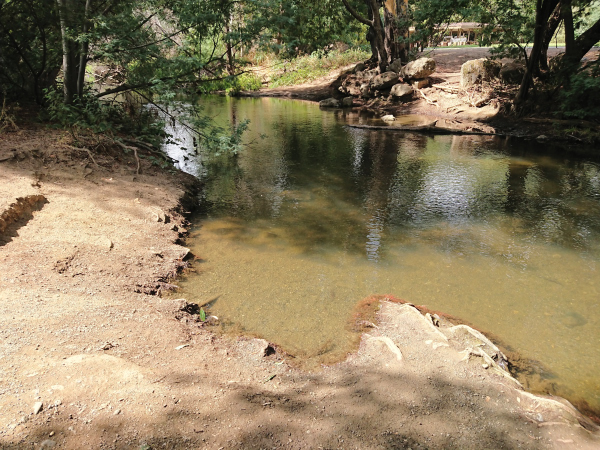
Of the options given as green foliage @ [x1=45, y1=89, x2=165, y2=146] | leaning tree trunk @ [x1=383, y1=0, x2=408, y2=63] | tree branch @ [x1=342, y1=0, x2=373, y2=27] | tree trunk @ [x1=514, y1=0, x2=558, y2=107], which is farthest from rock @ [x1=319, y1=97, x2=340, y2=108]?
green foliage @ [x1=45, y1=89, x2=165, y2=146]

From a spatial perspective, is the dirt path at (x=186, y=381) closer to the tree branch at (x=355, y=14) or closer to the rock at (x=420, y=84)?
the tree branch at (x=355, y=14)

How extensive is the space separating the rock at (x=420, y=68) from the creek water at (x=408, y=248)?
30.8 ft

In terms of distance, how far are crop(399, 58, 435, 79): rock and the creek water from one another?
9397mm

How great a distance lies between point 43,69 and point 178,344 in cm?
835

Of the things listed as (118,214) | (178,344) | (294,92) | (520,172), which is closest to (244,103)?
(294,92)

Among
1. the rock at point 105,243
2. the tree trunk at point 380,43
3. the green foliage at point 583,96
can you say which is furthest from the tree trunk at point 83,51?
the tree trunk at point 380,43

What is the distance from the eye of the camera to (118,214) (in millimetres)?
5590

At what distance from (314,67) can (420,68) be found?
10.4 m

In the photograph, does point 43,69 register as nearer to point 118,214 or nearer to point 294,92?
point 118,214

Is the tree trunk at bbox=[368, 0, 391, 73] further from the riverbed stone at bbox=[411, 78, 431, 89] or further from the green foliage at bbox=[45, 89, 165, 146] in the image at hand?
the green foliage at bbox=[45, 89, 165, 146]

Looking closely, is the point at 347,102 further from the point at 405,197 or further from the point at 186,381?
the point at 186,381

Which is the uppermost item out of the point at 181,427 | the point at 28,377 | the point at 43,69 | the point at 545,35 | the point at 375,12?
the point at 375,12

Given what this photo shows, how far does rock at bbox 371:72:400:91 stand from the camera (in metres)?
19.2

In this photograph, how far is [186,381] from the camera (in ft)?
9.32
